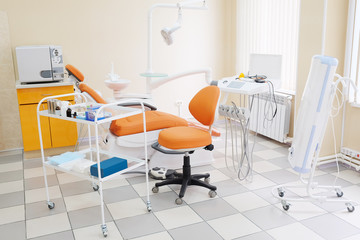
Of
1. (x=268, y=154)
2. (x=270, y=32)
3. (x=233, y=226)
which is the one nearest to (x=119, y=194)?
(x=233, y=226)

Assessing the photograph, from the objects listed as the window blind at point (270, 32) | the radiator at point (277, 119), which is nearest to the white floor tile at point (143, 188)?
the radiator at point (277, 119)

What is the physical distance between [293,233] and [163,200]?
1.14 m

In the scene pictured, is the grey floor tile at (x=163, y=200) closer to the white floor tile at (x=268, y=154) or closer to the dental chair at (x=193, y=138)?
the dental chair at (x=193, y=138)

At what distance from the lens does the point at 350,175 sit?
363cm

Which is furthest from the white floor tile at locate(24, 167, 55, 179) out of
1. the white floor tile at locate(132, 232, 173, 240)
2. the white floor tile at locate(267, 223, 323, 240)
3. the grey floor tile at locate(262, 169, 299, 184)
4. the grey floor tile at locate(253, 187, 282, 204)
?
the white floor tile at locate(267, 223, 323, 240)

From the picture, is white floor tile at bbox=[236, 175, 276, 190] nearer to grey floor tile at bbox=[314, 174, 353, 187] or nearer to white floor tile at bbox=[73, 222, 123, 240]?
grey floor tile at bbox=[314, 174, 353, 187]

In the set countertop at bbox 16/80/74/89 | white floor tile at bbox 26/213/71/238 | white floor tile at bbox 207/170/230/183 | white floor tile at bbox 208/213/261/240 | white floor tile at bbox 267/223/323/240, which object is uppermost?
countertop at bbox 16/80/74/89

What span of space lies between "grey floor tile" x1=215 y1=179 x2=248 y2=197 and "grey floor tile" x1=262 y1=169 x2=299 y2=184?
392 millimetres

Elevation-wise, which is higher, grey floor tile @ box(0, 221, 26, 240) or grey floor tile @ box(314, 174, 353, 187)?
grey floor tile @ box(314, 174, 353, 187)

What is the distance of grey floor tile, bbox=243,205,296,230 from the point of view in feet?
8.95

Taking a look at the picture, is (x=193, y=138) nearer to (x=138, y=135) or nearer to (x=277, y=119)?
(x=138, y=135)

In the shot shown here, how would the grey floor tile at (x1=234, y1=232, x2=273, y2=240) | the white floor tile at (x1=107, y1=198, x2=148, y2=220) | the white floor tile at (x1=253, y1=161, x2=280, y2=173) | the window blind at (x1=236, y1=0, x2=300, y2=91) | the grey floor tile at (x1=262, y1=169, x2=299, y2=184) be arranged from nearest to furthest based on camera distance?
the grey floor tile at (x1=234, y1=232, x2=273, y2=240)
the white floor tile at (x1=107, y1=198, x2=148, y2=220)
the grey floor tile at (x1=262, y1=169, x2=299, y2=184)
the white floor tile at (x1=253, y1=161, x2=280, y2=173)
the window blind at (x1=236, y1=0, x2=300, y2=91)

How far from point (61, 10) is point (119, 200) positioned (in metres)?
2.72

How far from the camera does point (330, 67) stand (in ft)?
8.49
